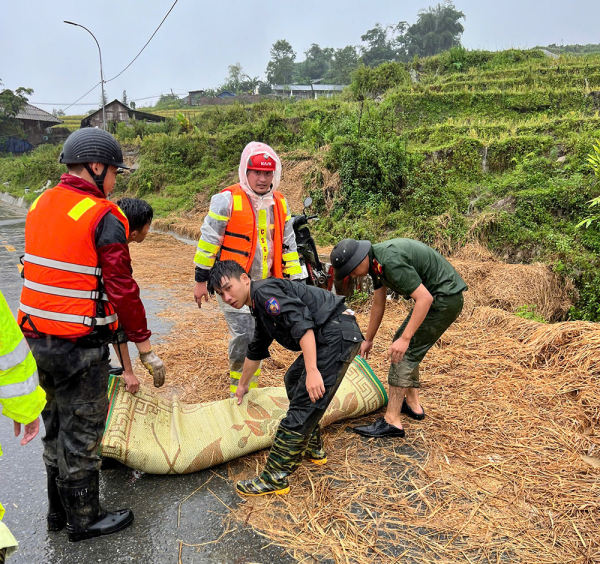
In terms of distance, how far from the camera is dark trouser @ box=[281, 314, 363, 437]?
8.48ft

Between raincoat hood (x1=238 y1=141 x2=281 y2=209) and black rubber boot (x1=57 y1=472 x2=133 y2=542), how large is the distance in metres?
2.07

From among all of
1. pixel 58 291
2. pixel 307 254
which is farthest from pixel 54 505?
pixel 307 254

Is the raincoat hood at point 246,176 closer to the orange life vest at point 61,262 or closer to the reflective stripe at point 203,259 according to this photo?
the reflective stripe at point 203,259

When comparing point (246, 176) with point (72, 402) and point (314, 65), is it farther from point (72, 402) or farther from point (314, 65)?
point (314, 65)

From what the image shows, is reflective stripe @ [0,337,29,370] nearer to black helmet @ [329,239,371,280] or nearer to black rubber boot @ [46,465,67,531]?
black rubber boot @ [46,465,67,531]

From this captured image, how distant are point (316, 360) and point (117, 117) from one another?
42.7m

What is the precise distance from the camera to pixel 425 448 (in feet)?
10.1

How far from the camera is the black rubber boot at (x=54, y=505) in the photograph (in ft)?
7.82

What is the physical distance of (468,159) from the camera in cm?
960

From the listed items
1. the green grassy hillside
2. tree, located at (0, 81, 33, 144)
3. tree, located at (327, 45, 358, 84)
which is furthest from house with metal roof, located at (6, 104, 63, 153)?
tree, located at (327, 45, 358, 84)

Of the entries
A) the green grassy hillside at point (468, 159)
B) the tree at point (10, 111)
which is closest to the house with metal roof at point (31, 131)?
the tree at point (10, 111)

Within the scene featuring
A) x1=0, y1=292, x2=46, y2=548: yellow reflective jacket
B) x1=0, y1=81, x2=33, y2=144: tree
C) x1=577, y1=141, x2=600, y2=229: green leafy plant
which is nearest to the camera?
x1=0, y1=292, x2=46, y2=548: yellow reflective jacket

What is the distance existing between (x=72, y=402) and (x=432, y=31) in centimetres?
8212

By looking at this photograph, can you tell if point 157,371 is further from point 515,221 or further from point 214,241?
point 515,221
